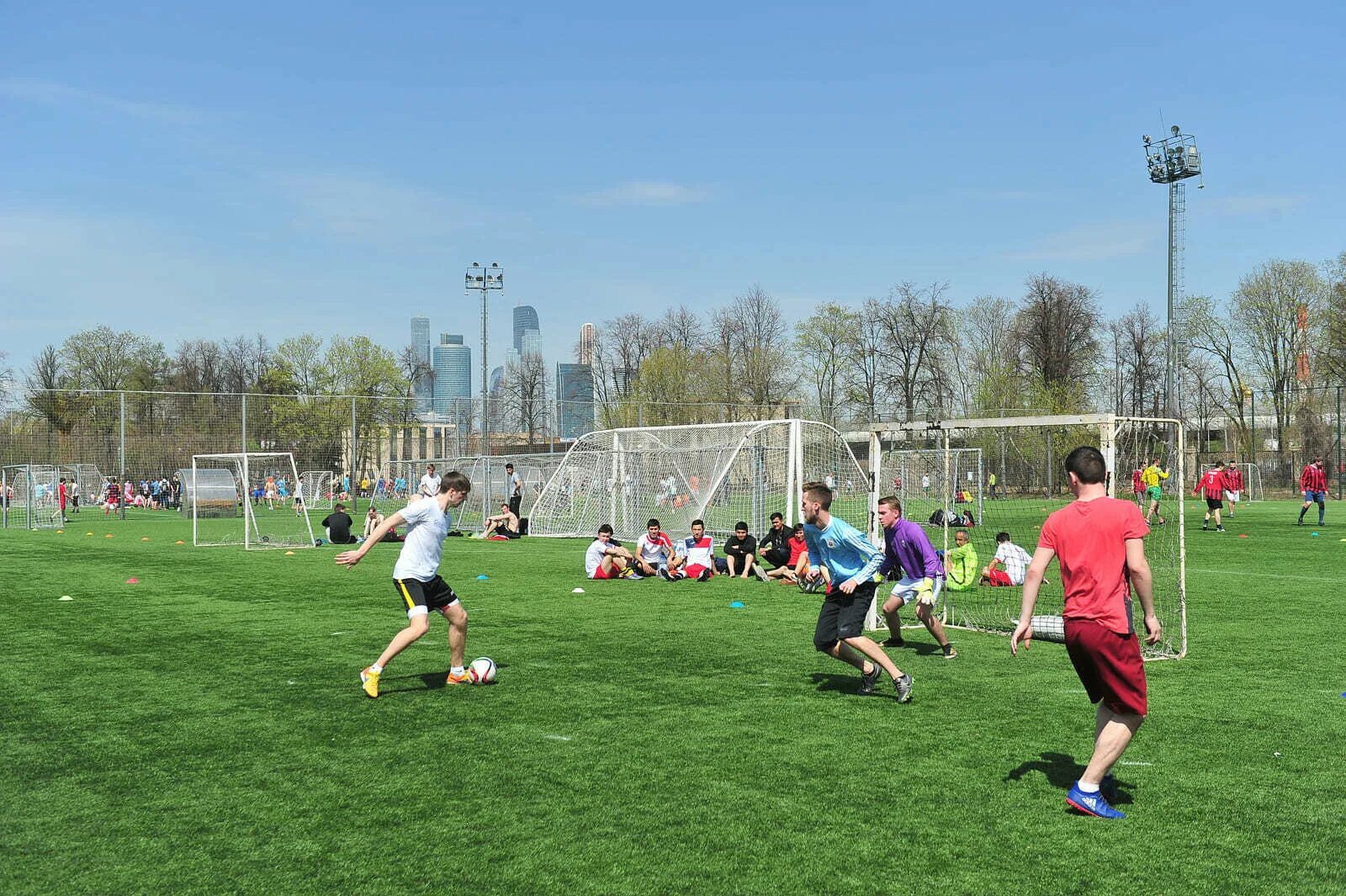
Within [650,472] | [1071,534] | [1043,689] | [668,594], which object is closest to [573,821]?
[1071,534]

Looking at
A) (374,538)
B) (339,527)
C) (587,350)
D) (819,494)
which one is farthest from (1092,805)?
(587,350)

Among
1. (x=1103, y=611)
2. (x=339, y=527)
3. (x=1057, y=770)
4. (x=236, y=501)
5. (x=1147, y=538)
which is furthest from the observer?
(x=236, y=501)

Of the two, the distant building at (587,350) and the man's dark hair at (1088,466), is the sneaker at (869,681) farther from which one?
the distant building at (587,350)

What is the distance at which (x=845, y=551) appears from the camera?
8.38 metres

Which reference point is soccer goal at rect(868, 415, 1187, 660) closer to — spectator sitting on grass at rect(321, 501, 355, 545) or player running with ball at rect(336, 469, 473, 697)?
player running with ball at rect(336, 469, 473, 697)

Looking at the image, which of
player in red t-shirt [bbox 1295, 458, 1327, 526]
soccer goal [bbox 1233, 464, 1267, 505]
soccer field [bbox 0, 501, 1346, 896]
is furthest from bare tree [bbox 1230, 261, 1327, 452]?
soccer field [bbox 0, 501, 1346, 896]

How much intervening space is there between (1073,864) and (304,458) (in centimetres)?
4084

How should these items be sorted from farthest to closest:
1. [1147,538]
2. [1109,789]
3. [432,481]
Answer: [432,481] → [1147,538] → [1109,789]

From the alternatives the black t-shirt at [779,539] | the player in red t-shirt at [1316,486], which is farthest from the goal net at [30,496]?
the player in red t-shirt at [1316,486]

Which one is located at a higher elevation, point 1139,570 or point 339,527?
point 1139,570

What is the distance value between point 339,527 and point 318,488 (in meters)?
19.7

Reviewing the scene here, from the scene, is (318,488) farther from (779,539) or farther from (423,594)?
(423,594)

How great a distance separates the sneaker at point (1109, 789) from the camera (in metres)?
5.61

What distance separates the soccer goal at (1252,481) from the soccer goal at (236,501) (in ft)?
134
